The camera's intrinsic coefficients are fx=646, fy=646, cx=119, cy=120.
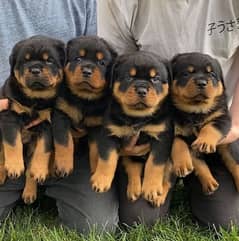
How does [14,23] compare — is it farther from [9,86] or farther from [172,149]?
[172,149]

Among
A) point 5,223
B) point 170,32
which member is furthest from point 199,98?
point 5,223

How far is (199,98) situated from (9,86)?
2.44 feet

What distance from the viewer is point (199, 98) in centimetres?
244

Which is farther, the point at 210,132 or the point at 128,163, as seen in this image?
the point at 128,163

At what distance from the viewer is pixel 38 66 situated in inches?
95.3

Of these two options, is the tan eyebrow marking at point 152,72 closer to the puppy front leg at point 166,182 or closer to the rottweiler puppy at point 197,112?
the rottweiler puppy at point 197,112

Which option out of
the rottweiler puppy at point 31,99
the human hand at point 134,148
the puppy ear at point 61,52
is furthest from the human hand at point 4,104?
the human hand at point 134,148

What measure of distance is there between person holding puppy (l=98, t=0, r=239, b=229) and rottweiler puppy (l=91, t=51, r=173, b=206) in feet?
0.81

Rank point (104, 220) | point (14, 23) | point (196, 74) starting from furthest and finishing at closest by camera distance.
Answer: point (14, 23), point (104, 220), point (196, 74)

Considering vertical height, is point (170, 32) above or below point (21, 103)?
above

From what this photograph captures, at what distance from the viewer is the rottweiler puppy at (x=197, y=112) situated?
2428mm

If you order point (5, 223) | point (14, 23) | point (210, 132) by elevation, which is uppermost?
point (14, 23)

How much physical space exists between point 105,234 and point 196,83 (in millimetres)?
687

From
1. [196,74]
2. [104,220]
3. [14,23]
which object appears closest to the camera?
[196,74]
